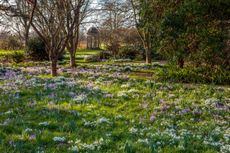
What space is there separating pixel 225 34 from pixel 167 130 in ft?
41.0

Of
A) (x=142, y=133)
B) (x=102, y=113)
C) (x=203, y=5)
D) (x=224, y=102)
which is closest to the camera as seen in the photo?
(x=142, y=133)

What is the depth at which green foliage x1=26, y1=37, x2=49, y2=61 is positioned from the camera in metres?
42.6

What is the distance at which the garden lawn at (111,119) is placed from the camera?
28.5ft

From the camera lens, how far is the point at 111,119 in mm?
11539

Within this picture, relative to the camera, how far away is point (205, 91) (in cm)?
1830

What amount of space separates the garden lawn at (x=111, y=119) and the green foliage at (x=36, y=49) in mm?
24201

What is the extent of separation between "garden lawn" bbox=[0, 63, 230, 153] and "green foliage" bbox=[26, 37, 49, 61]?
24.2m

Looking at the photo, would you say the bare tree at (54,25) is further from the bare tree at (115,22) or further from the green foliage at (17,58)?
the bare tree at (115,22)

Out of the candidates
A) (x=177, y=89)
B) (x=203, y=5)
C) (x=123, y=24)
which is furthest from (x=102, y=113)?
(x=123, y=24)

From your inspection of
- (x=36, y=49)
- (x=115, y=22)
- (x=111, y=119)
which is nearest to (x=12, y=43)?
(x=115, y=22)

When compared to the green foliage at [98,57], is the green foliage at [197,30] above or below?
above

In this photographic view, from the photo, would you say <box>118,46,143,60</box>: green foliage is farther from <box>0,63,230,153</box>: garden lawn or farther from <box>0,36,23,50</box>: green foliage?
<box>0,63,230,153</box>: garden lawn

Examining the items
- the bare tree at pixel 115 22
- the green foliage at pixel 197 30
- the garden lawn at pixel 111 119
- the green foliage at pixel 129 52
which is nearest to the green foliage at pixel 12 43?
the bare tree at pixel 115 22

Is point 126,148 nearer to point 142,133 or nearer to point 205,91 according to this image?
point 142,133
